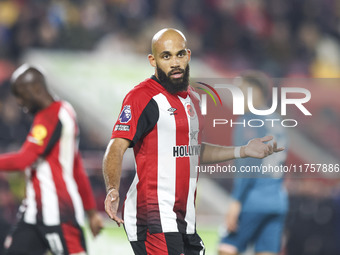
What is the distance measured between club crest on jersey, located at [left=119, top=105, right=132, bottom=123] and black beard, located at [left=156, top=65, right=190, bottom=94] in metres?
0.30

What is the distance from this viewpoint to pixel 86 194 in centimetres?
596

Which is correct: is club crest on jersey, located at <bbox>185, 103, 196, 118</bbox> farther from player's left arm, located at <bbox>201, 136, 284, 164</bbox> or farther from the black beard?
player's left arm, located at <bbox>201, 136, 284, 164</bbox>

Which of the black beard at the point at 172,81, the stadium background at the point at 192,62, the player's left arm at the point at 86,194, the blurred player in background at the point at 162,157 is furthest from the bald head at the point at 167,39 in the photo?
the stadium background at the point at 192,62

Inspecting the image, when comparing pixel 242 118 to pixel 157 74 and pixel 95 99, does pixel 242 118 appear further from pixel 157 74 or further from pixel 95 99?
pixel 95 99

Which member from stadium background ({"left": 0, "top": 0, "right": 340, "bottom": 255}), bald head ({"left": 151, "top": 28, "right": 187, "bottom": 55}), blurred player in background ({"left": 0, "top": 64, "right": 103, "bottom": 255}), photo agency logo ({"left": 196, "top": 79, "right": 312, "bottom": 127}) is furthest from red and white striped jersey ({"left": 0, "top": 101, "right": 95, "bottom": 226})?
stadium background ({"left": 0, "top": 0, "right": 340, "bottom": 255})

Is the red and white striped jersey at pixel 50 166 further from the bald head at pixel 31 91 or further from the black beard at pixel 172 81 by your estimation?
the black beard at pixel 172 81

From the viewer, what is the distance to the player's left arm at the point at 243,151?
170 inches

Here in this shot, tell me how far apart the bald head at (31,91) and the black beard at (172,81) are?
5.85ft

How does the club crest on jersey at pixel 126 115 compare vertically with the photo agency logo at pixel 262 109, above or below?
below

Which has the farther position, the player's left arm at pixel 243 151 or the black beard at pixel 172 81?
the player's left arm at pixel 243 151

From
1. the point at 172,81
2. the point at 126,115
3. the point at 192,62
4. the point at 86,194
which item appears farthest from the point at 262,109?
the point at 192,62

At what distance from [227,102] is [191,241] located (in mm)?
1142

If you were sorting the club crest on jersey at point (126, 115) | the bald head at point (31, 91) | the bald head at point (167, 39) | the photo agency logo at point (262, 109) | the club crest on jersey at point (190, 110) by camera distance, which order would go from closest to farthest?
the club crest on jersey at point (126, 115) < the bald head at point (167, 39) < the club crest on jersey at point (190, 110) < the photo agency logo at point (262, 109) < the bald head at point (31, 91)

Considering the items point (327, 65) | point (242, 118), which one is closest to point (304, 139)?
point (242, 118)
